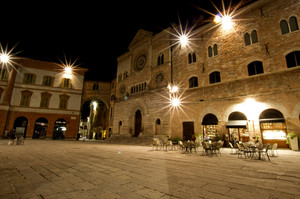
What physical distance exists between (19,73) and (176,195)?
1161 inches

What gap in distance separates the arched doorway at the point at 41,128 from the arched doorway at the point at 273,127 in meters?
27.7

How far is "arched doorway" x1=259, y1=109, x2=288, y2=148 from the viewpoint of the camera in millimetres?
11039

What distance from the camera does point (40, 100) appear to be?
2331 centimetres

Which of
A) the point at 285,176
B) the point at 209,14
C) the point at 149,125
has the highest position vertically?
the point at 209,14

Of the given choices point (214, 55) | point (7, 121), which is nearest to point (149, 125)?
point (214, 55)

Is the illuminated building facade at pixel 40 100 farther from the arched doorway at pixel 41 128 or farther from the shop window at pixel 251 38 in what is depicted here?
the shop window at pixel 251 38

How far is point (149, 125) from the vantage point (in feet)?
63.9

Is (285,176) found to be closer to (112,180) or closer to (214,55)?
(112,180)

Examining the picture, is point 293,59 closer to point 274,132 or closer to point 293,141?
point 274,132

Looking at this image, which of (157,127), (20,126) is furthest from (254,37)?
(20,126)

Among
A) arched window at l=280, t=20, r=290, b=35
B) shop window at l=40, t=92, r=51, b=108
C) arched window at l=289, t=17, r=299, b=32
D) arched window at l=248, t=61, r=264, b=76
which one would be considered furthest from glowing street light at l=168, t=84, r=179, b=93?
shop window at l=40, t=92, r=51, b=108

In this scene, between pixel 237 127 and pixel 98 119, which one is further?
pixel 98 119

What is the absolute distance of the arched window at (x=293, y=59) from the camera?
11.1 meters

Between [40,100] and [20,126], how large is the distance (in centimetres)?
453
